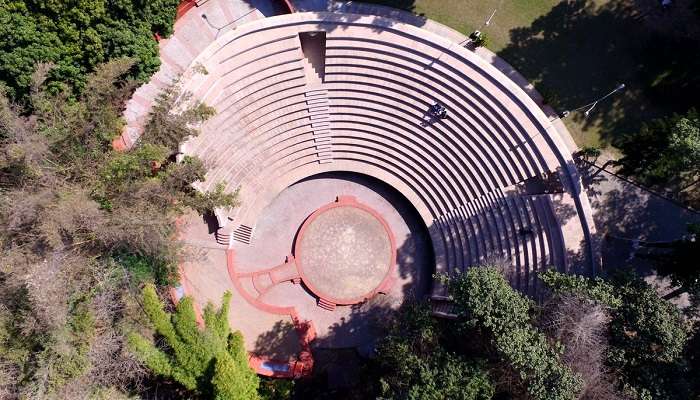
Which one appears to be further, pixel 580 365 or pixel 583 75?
pixel 583 75

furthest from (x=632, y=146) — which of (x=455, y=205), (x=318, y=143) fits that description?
(x=318, y=143)

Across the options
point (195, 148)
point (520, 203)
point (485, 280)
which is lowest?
point (485, 280)

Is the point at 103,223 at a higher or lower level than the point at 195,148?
lower

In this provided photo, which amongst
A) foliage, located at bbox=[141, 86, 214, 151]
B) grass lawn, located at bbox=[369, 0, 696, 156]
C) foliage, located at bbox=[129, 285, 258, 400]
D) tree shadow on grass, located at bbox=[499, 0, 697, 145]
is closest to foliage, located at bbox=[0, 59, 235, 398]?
foliage, located at bbox=[129, 285, 258, 400]

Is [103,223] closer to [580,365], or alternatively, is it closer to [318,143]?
[318,143]

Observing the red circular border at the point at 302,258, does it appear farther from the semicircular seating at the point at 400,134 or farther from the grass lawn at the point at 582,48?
the grass lawn at the point at 582,48

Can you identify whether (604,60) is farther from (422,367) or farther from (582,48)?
(422,367)
